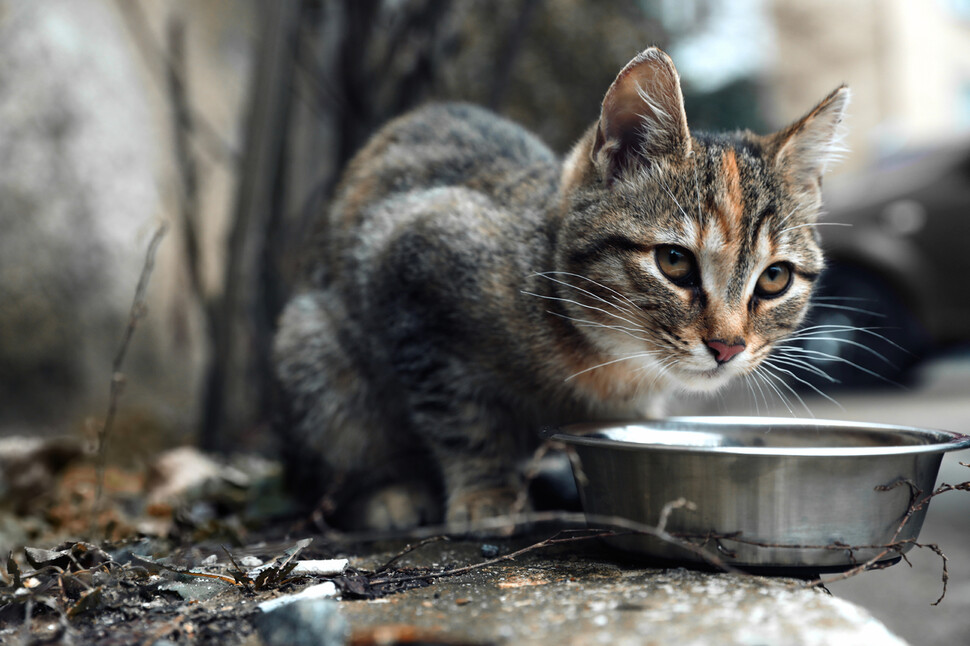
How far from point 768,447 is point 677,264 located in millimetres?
490

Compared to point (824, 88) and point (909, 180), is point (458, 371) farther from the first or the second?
Result: point (824, 88)

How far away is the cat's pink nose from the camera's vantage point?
1857 millimetres

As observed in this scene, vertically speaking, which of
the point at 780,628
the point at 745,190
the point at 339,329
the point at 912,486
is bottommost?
the point at 780,628

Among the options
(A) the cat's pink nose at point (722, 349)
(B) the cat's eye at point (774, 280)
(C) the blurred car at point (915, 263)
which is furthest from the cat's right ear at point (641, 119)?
(C) the blurred car at point (915, 263)

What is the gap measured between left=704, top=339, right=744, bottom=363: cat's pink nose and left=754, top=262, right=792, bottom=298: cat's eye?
220mm

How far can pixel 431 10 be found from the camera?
374 cm

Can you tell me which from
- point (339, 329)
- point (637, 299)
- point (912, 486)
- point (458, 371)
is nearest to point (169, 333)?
point (339, 329)

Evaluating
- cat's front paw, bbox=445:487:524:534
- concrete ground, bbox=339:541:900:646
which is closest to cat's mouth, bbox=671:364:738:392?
concrete ground, bbox=339:541:900:646

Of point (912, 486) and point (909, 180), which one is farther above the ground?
point (909, 180)

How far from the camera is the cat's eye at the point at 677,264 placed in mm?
1948

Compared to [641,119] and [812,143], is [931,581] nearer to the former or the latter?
[812,143]

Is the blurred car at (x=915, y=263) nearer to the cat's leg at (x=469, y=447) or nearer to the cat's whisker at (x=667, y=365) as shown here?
the cat's leg at (x=469, y=447)

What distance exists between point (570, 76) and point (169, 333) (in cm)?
381

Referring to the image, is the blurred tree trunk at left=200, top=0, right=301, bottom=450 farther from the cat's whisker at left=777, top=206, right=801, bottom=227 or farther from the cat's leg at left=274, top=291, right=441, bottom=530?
the cat's whisker at left=777, top=206, right=801, bottom=227
